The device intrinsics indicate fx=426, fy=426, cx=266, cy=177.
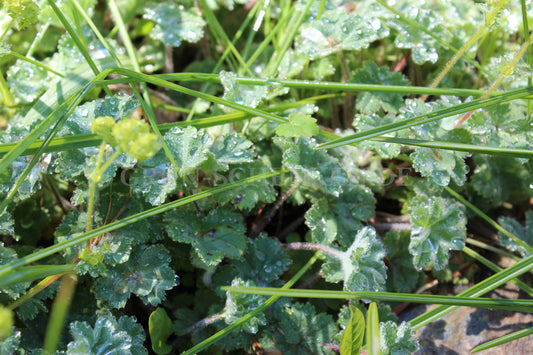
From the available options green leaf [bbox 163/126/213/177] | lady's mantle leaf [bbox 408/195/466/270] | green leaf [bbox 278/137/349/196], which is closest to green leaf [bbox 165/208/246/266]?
green leaf [bbox 163/126/213/177]

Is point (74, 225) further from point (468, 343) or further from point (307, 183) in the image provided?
point (468, 343)

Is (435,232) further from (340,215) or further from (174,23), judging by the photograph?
(174,23)

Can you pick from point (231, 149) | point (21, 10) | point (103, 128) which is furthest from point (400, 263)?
point (21, 10)

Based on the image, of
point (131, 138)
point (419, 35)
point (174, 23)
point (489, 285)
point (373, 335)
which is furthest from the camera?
point (174, 23)

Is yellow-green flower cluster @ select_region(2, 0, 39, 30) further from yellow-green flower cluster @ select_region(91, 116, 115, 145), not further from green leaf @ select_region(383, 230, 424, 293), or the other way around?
green leaf @ select_region(383, 230, 424, 293)

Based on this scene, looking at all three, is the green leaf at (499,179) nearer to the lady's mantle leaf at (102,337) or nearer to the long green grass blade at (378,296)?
the long green grass blade at (378,296)

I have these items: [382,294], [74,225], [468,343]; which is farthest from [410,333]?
[74,225]
